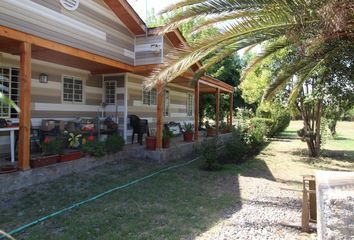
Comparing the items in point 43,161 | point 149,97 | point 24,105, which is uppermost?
point 149,97

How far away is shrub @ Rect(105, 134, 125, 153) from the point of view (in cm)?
Answer: 879

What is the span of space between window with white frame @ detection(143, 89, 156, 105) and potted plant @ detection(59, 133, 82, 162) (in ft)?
14.1

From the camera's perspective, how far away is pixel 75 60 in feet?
29.4

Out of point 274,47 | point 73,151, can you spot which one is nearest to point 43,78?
point 73,151

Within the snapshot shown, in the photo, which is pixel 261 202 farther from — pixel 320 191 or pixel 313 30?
pixel 313 30

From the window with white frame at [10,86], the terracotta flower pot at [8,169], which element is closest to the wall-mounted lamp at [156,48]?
the window with white frame at [10,86]

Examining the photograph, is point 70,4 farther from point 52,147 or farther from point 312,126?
point 312,126

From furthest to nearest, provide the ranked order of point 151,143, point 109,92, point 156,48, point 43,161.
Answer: point 109,92 < point 151,143 < point 156,48 < point 43,161

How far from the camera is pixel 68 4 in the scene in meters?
7.80

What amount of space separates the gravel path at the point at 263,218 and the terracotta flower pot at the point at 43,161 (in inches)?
156

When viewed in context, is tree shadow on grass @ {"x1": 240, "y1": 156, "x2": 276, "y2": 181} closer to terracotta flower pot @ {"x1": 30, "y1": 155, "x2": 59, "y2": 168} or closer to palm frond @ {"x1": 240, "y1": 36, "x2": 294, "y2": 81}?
palm frond @ {"x1": 240, "y1": 36, "x2": 294, "y2": 81}

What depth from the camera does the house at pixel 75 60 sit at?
638 cm

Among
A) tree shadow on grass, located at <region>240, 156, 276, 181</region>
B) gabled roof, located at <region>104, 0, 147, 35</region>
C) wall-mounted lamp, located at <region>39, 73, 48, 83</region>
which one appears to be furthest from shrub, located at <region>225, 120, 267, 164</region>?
wall-mounted lamp, located at <region>39, 73, 48, 83</region>

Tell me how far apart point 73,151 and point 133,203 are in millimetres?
2893
